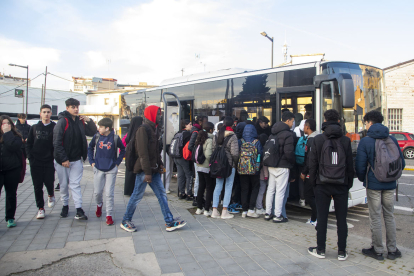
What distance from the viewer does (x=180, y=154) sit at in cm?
706

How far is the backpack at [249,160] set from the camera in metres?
5.74

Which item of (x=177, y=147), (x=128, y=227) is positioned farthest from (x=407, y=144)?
(x=128, y=227)

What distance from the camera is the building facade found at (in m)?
23.2

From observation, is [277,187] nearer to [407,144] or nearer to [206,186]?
[206,186]

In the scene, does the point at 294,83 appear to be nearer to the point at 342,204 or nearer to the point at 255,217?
the point at 255,217

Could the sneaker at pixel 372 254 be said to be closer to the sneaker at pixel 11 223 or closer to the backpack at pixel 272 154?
the backpack at pixel 272 154

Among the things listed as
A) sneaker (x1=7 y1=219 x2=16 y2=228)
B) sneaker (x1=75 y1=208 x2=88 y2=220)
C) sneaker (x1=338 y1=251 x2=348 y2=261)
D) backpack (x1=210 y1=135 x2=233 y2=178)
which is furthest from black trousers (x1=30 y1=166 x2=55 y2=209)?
sneaker (x1=338 y1=251 x2=348 y2=261)

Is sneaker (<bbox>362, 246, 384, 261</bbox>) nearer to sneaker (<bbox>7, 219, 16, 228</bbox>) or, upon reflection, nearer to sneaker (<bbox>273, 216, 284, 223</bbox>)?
sneaker (<bbox>273, 216, 284, 223</bbox>)

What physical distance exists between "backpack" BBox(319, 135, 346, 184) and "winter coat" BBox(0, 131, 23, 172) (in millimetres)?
4708

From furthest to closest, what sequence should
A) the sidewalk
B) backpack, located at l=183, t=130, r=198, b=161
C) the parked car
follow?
1. the parked car
2. backpack, located at l=183, t=130, r=198, b=161
3. the sidewalk

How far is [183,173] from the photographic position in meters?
7.34

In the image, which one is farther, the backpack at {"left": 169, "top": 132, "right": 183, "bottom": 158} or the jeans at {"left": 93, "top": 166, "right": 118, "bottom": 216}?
the backpack at {"left": 169, "top": 132, "right": 183, "bottom": 158}

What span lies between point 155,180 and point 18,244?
2062 millimetres

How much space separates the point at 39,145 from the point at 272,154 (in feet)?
13.5
